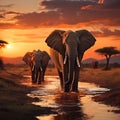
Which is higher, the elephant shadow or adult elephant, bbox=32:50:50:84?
the elephant shadow

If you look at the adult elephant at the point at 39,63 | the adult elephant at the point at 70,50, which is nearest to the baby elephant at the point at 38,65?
the adult elephant at the point at 39,63

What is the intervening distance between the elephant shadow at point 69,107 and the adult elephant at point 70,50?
833 millimetres

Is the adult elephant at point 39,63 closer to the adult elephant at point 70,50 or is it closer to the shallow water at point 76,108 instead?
the adult elephant at point 70,50

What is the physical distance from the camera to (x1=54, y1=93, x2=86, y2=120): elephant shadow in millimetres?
11971

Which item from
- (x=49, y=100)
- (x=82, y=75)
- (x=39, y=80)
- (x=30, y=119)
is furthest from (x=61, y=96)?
(x=82, y=75)

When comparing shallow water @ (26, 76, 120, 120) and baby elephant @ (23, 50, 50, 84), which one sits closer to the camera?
shallow water @ (26, 76, 120, 120)

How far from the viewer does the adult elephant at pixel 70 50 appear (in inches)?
715

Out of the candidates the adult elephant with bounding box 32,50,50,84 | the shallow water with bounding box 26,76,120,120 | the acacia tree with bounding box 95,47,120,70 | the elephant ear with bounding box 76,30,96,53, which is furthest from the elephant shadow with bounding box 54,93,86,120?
the acacia tree with bounding box 95,47,120,70

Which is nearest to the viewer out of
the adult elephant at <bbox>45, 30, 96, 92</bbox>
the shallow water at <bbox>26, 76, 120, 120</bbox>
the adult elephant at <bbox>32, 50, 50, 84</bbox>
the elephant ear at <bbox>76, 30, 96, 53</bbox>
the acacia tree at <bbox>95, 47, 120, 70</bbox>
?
the shallow water at <bbox>26, 76, 120, 120</bbox>

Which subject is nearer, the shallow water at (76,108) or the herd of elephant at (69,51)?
the shallow water at (76,108)

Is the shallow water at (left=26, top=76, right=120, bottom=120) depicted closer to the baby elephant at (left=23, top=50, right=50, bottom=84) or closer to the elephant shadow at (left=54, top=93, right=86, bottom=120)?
the elephant shadow at (left=54, top=93, right=86, bottom=120)

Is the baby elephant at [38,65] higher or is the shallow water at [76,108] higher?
the shallow water at [76,108]

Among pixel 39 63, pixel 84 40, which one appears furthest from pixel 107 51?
pixel 84 40

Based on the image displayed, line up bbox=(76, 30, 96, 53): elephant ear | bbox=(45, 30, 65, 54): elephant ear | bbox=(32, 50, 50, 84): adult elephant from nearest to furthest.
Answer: bbox=(45, 30, 65, 54): elephant ear
bbox=(76, 30, 96, 53): elephant ear
bbox=(32, 50, 50, 84): adult elephant
